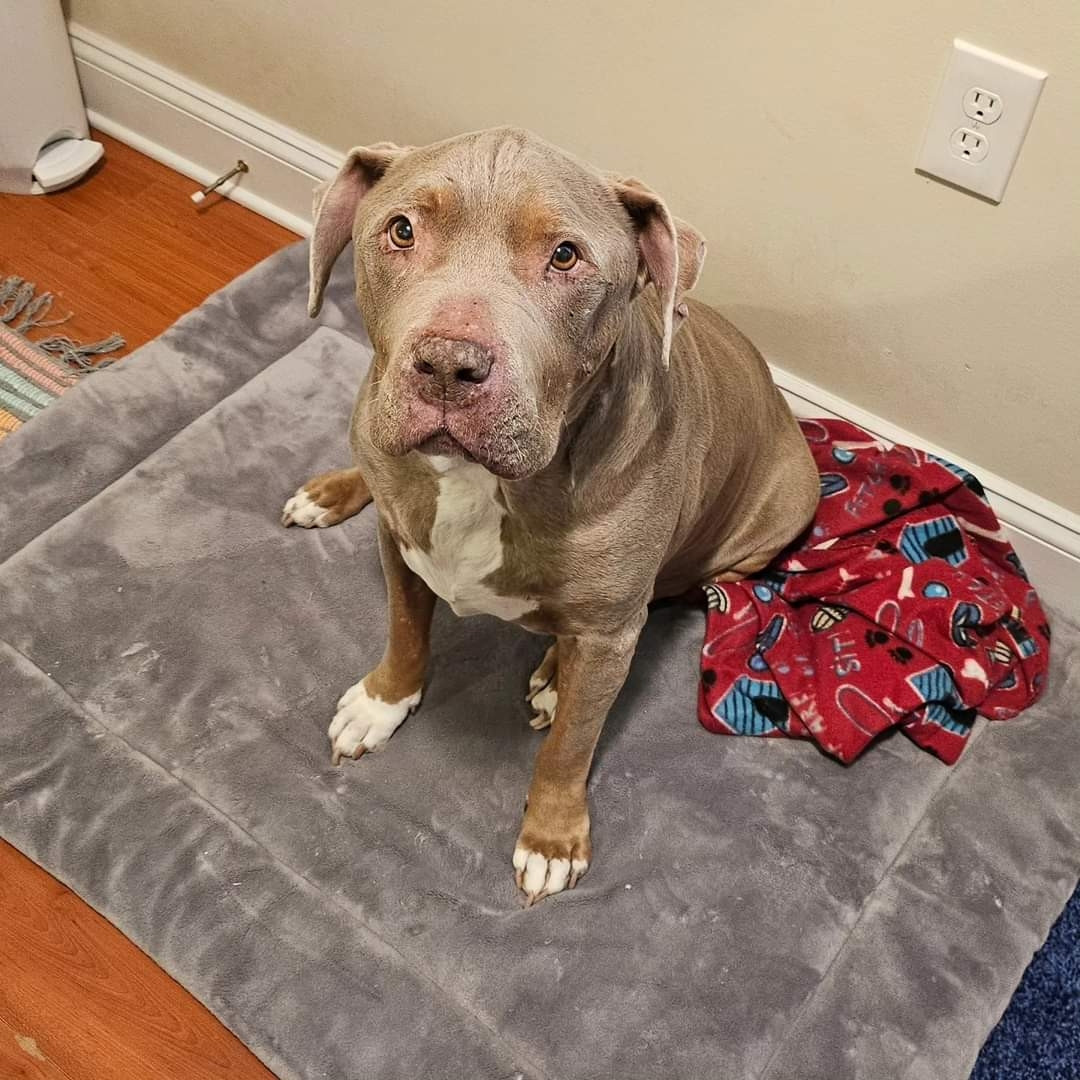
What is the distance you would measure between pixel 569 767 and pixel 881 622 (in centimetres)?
64

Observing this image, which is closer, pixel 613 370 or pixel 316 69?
pixel 613 370

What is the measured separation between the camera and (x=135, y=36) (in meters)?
3.00

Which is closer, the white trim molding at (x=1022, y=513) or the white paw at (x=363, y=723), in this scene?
the white paw at (x=363, y=723)

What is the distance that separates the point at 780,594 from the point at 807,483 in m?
0.22

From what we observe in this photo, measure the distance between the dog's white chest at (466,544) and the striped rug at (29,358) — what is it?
3.92 ft

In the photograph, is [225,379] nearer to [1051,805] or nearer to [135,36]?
[135,36]

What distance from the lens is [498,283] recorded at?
1.31m

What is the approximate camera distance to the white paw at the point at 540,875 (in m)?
1.91

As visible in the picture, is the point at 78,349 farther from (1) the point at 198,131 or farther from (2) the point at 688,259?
(2) the point at 688,259

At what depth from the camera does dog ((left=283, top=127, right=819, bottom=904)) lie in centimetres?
131

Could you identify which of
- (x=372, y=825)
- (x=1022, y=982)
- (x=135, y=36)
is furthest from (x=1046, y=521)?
(x=135, y=36)

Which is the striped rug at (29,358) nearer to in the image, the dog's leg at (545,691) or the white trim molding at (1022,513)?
the dog's leg at (545,691)

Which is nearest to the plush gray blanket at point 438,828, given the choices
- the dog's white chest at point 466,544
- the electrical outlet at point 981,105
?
the dog's white chest at point 466,544

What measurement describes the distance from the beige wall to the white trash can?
1.92ft
